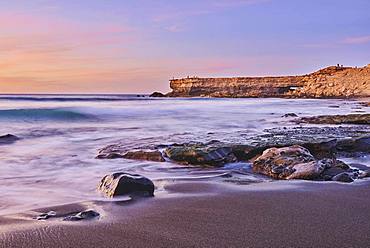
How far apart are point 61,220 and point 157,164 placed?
9.94 ft

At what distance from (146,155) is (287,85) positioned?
259 ft

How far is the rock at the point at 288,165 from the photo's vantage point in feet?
16.5

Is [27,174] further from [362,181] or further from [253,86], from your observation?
[253,86]

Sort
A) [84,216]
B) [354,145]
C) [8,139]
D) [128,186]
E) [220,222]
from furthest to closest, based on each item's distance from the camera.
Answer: [8,139] < [354,145] < [128,186] < [84,216] < [220,222]

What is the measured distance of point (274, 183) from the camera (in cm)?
478

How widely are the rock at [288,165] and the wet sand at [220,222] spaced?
616 millimetres

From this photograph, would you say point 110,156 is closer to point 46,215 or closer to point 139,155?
point 139,155

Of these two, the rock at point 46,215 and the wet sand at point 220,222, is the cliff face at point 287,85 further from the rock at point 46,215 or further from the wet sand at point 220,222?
the rock at point 46,215

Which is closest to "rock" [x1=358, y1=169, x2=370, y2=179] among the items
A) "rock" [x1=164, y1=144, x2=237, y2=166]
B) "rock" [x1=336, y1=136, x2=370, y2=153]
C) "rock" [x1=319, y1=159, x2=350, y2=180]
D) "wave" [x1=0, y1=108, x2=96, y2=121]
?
"rock" [x1=319, y1=159, x2=350, y2=180]

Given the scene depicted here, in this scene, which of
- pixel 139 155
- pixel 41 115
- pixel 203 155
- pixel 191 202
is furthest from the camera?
pixel 41 115

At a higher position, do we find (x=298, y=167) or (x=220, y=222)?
(x=298, y=167)

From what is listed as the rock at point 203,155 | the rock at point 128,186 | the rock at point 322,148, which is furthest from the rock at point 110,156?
the rock at point 322,148

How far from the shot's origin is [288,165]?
17.7ft

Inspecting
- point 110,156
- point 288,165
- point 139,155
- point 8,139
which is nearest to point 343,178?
point 288,165
